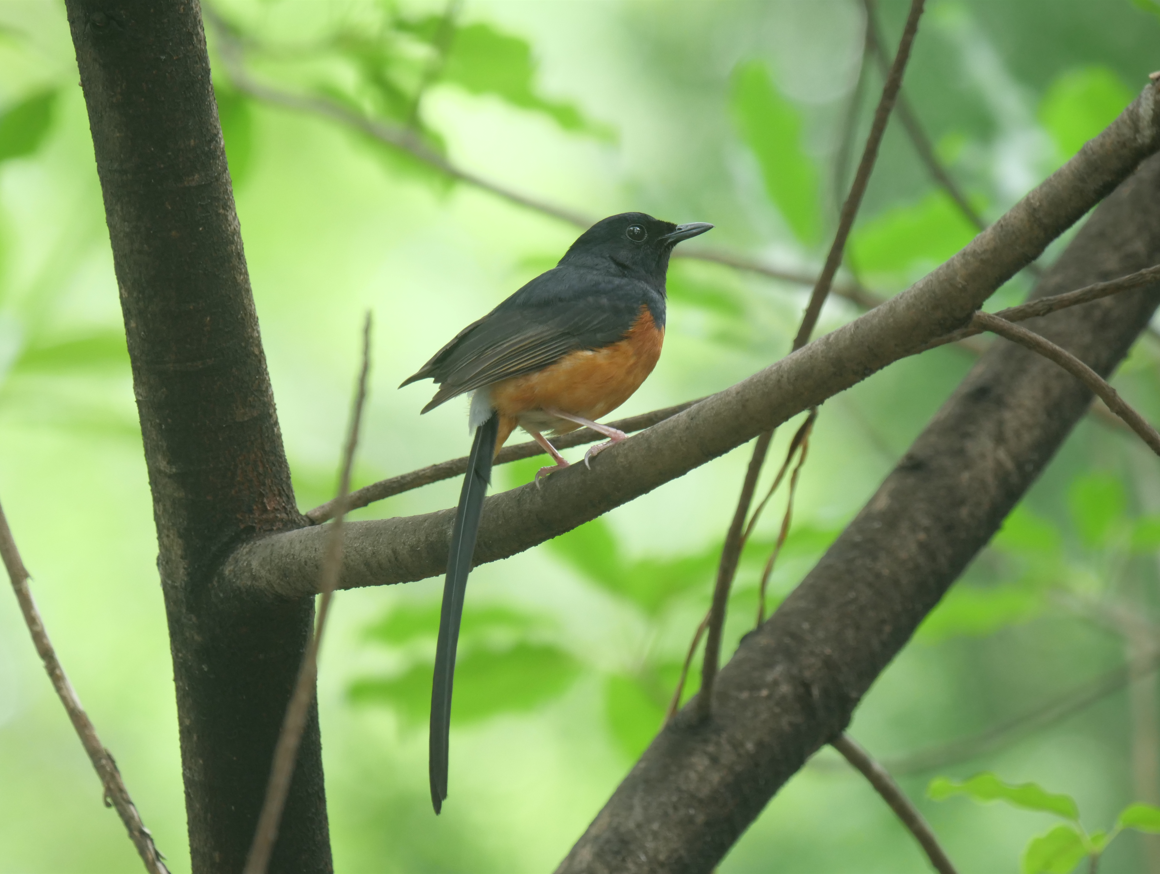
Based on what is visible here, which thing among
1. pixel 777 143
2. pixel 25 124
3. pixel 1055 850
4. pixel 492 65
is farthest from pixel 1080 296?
pixel 25 124

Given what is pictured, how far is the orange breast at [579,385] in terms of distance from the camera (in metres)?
3.05

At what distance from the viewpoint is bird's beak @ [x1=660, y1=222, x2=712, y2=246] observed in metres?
3.85

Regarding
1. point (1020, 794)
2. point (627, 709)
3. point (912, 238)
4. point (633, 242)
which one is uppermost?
point (633, 242)

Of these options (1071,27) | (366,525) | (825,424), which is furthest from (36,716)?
(1071,27)

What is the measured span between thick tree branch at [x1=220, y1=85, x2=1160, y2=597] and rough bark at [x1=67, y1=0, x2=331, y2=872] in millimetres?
129

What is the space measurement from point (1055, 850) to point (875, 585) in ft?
2.16

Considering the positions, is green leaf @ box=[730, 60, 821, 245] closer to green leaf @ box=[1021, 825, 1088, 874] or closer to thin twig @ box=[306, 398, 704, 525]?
thin twig @ box=[306, 398, 704, 525]

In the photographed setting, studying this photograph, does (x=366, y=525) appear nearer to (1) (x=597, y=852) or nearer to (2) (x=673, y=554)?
(1) (x=597, y=852)

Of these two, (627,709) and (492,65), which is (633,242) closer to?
(492,65)

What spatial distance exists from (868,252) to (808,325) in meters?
1.40

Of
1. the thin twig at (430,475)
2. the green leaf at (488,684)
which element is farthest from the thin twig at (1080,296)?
the green leaf at (488,684)

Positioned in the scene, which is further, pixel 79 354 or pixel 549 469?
pixel 79 354

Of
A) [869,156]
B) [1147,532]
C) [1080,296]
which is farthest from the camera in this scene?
[1147,532]

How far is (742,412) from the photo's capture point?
1.62m
